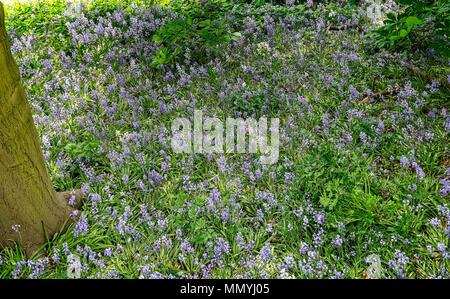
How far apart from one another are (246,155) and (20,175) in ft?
7.63

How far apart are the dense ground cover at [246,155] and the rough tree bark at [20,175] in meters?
0.18

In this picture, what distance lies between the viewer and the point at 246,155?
5117mm

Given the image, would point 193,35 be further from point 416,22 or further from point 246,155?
point 416,22

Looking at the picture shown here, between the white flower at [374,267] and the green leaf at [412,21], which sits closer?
the white flower at [374,267]

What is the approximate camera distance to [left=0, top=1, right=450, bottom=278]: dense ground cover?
395 centimetres

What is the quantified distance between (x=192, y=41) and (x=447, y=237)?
473 cm

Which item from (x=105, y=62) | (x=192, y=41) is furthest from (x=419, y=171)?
(x=105, y=62)

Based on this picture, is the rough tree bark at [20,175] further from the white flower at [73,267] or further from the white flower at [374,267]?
the white flower at [374,267]

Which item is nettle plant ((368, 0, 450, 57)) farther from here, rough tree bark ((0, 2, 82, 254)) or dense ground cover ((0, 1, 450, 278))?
rough tree bark ((0, 2, 82, 254))

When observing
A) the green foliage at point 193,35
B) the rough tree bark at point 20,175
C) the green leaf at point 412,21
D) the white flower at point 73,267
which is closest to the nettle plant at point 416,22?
the green leaf at point 412,21

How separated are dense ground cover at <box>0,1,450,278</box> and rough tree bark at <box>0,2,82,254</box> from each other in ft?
0.60

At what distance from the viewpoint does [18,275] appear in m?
3.89

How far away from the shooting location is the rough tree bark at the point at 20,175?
361cm
